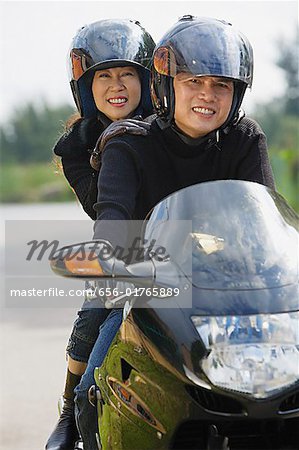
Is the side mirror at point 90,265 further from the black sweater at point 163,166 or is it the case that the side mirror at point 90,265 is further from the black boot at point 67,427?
the black boot at point 67,427

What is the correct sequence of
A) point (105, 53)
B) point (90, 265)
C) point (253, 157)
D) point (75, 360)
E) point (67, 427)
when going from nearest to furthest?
1. point (90, 265)
2. point (253, 157)
3. point (75, 360)
4. point (67, 427)
5. point (105, 53)

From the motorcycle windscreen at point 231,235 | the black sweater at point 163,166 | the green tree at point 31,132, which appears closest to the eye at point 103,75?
the black sweater at point 163,166

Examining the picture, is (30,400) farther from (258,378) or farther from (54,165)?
(258,378)

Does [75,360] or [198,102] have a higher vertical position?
[198,102]

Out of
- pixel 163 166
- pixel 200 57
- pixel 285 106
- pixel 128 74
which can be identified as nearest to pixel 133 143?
pixel 163 166

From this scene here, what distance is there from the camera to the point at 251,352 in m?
2.72

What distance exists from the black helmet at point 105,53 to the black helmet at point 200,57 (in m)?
0.97

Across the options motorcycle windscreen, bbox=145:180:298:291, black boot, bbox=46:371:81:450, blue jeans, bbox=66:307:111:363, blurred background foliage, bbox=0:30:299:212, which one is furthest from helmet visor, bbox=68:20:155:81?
blurred background foliage, bbox=0:30:299:212

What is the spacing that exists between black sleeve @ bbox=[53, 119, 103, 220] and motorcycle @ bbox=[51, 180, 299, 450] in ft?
4.90

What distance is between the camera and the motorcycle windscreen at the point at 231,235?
288 cm

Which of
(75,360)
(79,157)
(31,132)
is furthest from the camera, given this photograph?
Answer: (31,132)

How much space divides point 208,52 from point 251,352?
4.44 ft

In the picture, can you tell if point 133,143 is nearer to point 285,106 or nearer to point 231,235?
point 231,235

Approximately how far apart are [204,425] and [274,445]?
22cm
